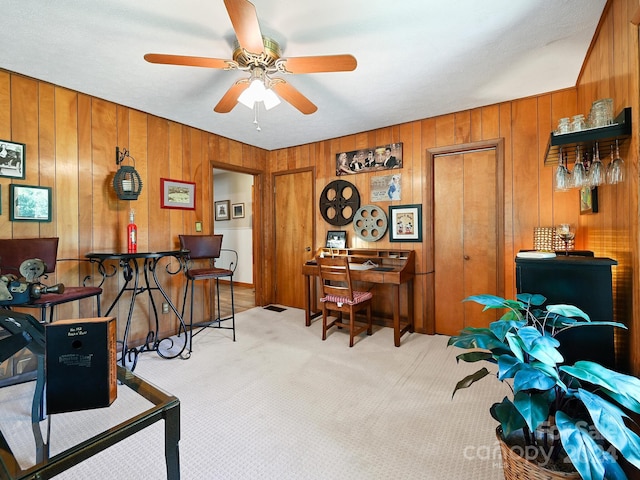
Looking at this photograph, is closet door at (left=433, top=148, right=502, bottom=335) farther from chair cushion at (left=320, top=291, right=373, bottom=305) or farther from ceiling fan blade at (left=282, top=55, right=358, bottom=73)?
ceiling fan blade at (left=282, top=55, right=358, bottom=73)

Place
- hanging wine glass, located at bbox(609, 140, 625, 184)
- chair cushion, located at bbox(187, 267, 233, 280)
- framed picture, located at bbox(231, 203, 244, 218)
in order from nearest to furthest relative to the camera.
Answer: hanging wine glass, located at bbox(609, 140, 625, 184) → chair cushion, located at bbox(187, 267, 233, 280) → framed picture, located at bbox(231, 203, 244, 218)

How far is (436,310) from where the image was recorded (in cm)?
339

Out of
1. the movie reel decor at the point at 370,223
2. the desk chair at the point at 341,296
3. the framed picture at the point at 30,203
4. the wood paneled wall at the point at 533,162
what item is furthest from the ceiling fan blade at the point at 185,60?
the movie reel decor at the point at 370,223

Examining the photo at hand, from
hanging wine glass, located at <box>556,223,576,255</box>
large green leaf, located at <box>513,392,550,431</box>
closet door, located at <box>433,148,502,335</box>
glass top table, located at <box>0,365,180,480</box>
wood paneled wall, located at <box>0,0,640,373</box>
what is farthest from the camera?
closet door, located at <box>433,148,502,335</box>

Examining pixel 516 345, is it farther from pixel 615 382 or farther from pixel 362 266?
pixel 362 266

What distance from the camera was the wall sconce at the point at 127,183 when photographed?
2809 millimetres

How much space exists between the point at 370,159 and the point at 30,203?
3.39 m

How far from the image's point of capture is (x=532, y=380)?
0.99 meters

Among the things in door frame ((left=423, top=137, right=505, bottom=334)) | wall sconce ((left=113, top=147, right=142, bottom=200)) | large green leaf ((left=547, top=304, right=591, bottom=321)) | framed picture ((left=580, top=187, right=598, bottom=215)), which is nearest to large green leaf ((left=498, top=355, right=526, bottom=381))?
large green leaf ((left=547, top=304, right=591, bottom=321))

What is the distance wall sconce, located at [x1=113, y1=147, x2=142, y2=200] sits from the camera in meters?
2.81

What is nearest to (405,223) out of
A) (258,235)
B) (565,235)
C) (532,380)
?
(565,235)

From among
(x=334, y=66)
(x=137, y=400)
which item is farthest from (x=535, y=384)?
(x=137, y=400)

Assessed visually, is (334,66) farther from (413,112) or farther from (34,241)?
(34,241)

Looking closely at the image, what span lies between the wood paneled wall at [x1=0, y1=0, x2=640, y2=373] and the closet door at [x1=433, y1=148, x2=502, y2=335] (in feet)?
0.41
